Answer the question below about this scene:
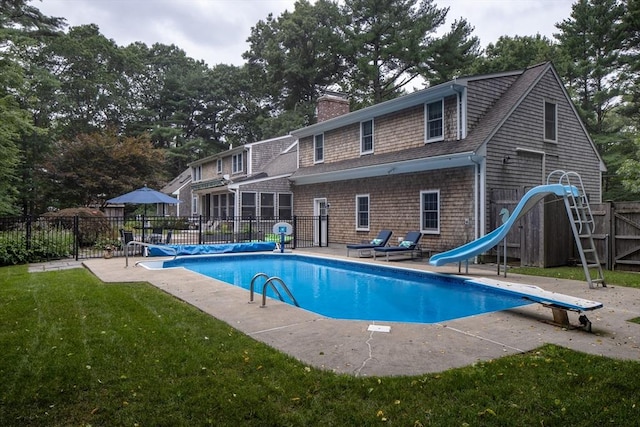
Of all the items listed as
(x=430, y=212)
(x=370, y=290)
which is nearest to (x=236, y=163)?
(x=430, y=212)

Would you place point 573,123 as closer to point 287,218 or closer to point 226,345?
point 287,218

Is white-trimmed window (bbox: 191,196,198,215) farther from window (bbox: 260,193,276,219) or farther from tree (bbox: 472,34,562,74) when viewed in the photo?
tree (bbox: 472,34,562,74)

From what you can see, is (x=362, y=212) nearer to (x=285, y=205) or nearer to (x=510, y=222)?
(x=285, y=205)

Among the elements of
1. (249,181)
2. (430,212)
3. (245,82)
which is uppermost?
(245,82)

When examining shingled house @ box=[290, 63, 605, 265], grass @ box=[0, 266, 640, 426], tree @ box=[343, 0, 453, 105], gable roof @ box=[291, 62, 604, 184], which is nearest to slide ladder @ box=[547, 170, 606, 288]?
shingled house @ box=[290, 63, 605, 265]

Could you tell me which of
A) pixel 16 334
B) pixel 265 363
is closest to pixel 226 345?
pixel 265 363

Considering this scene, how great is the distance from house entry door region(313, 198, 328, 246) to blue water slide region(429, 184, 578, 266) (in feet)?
28.7

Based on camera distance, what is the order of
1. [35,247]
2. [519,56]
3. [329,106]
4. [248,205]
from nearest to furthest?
[35,247], [329,106], [248,205], [519,56]

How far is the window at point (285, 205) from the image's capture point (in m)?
22.0

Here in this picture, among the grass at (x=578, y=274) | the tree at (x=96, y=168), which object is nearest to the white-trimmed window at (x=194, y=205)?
the tree at (x=96, y=168)

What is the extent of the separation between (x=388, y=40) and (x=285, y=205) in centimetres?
1832

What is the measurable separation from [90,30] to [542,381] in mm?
49445

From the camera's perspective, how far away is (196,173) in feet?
107

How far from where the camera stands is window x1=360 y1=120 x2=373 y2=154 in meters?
17.0
